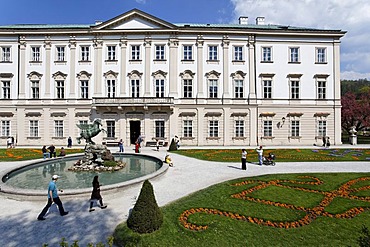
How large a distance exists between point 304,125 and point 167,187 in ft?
95.4

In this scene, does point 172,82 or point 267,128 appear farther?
point 267,128

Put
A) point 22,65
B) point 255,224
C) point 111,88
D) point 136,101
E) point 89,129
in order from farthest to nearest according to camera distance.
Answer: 1. point 22,65
2. point 111,88
3. point 136,101
4. point 89,129
5. point 255,224

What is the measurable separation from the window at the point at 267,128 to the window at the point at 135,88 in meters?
20.6

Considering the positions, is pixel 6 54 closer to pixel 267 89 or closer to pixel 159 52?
pixel 159 52

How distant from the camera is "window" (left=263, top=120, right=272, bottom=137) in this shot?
3272cm

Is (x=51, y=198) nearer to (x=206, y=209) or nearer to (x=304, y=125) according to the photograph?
→ (x=206, y=209)

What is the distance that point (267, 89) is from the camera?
32.9m

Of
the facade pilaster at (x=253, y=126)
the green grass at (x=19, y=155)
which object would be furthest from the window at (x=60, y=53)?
the facade pilaster at (x=253, y=126)

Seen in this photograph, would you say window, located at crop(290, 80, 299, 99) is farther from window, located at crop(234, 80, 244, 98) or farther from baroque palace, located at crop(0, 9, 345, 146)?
window, located at crop(234, 80, 244, 98)

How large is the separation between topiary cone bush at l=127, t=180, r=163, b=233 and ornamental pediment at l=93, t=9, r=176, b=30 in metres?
30.6

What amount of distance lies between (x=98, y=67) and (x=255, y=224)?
106 ft

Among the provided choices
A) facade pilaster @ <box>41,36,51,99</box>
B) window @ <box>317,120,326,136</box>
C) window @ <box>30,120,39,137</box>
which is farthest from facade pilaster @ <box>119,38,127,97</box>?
window @ <box>317,120,326,136</box>

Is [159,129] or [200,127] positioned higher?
[200,127]

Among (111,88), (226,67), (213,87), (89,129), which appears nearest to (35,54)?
(111,88)
